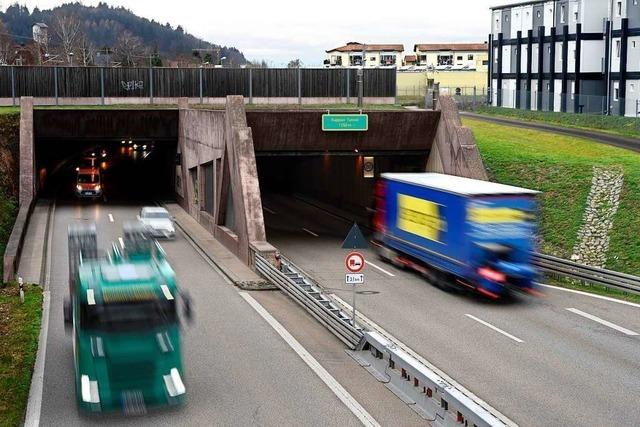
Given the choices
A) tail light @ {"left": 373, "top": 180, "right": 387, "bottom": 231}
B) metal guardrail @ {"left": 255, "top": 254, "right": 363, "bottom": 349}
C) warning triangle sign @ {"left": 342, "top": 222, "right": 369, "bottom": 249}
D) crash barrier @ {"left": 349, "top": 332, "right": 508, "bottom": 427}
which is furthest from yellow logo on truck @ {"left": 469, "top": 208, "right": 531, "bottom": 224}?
crash barrier @ {"left": 349, "top": 332, "right": 508, "bottom": 427}

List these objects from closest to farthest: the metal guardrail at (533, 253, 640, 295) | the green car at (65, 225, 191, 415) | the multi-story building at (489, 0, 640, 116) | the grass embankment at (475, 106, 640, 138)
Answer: the green car at (65, 225, 191, 415), the metal guardrail at (533, 253, 640, 295), the grass embankment at (475, 106, 640, 138), the multi-story building at (489, 0, 640, 116)

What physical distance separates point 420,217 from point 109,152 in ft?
203

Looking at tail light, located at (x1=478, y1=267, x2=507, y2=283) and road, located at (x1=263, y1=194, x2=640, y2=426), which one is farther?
tail light, located at (x1=478, y1=267, x2=507, y2=283)

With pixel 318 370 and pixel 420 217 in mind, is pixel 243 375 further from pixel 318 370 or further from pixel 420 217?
pixel 420 217

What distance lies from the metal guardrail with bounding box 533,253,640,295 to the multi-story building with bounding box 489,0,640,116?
31.4 m

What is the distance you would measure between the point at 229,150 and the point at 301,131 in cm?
371

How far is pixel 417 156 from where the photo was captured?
44156 millimetres

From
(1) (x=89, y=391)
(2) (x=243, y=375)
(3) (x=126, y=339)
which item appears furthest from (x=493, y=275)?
(1) (x=89, y=391)

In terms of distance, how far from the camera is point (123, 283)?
51.2ft

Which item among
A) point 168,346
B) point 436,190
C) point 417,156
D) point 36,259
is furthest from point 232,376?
point 417,156

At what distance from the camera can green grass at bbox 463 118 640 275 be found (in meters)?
34.4

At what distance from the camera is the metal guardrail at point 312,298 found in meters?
22.0

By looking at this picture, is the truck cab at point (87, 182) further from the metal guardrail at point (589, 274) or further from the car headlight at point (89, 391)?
the car headlight at point (89, 391)

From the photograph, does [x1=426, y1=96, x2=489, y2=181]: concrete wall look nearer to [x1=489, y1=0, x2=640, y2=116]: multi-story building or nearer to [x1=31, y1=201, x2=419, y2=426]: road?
[x1=31, y1=201, x2=419, y2=426]: road
